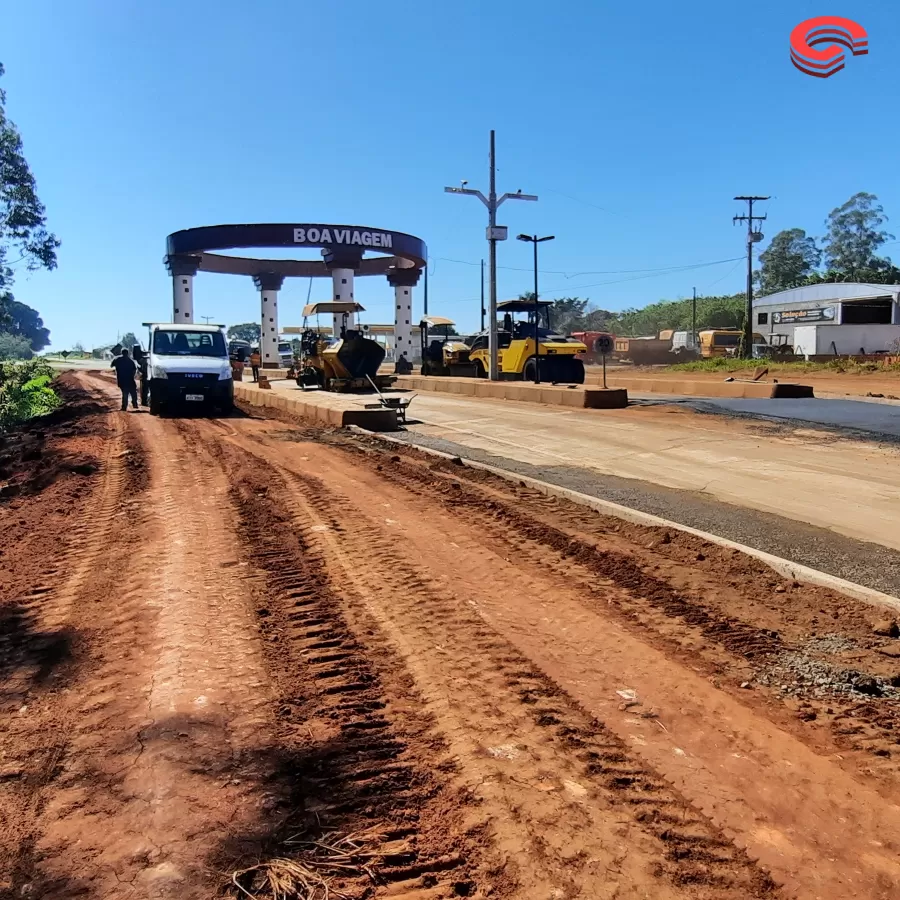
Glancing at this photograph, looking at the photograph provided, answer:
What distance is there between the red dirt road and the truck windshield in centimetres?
1290

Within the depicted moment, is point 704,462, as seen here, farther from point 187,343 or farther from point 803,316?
point 803,316

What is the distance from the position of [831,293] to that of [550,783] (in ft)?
211

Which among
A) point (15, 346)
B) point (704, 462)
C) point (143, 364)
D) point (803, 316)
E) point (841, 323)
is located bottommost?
point (704, 462)

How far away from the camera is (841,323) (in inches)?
1918

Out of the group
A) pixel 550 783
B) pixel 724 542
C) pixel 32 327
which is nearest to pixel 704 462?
pixel 724 542

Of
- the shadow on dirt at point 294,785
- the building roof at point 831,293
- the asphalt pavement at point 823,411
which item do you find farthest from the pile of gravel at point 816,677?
the building roof at point 831,293

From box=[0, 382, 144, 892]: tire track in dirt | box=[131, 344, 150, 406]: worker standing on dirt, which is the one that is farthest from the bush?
box=[0, 382, 144, 892]: tire track in dirt

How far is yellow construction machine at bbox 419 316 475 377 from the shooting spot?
30.3 meters

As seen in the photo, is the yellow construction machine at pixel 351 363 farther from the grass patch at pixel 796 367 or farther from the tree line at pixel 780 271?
the tree line at pixel 780 271

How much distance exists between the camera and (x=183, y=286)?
46.7 metres

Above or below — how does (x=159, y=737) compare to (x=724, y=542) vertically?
below

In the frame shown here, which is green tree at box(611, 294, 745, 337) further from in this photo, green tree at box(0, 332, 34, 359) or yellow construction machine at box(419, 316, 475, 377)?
green tree at box(0, 332, 34, 359)

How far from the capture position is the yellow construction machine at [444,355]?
3033 cm

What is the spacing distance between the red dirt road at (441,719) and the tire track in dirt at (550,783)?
0.5 inches
